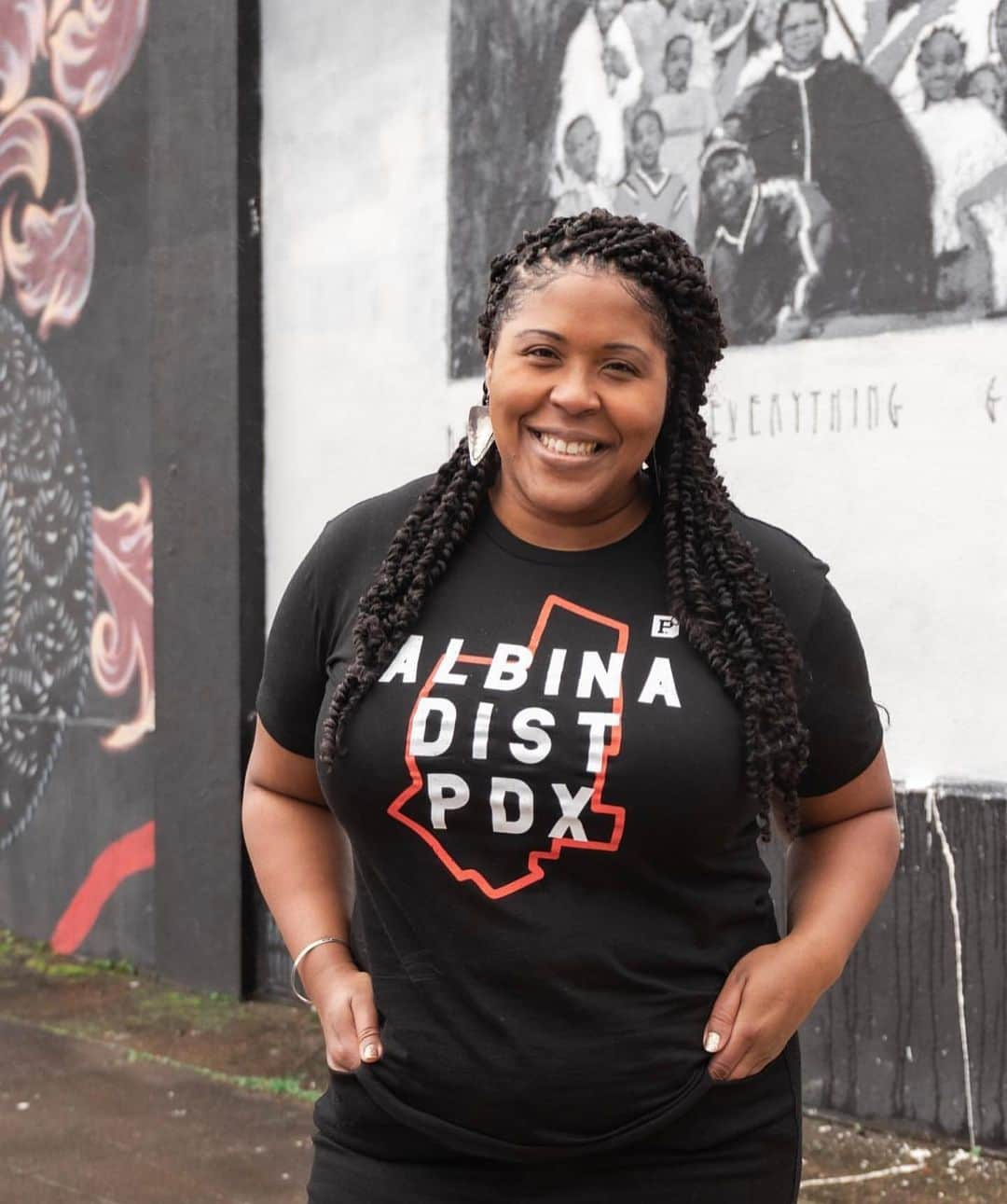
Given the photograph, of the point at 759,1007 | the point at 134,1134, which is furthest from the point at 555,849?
the point at 134,1134

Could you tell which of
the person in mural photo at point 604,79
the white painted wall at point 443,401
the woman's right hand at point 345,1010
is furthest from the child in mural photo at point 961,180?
the woman's right hand at point 345,1010

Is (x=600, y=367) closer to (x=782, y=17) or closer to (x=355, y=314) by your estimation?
(x=782, y=17)

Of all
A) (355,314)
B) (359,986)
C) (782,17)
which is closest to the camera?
(359,986)

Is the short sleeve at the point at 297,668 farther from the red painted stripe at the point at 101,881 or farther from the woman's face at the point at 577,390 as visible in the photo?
the red painted stripe at the point at 101,881

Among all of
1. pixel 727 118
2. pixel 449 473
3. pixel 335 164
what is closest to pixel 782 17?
pixel 727 118

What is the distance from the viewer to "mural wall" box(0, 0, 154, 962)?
638cm

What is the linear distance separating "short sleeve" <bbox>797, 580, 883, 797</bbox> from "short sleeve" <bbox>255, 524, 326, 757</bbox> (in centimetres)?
61

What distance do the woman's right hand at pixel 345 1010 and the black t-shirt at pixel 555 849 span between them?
0.03m

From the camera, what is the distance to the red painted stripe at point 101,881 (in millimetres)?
6379

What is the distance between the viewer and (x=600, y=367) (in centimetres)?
205

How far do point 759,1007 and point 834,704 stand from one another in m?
0.37

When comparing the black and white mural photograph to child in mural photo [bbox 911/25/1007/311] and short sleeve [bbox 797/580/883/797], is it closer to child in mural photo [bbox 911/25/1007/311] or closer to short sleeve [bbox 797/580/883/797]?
child in mural photo [bbox 911/25/1007/311]

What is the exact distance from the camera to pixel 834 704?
2.09 metres

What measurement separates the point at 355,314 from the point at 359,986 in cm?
384
